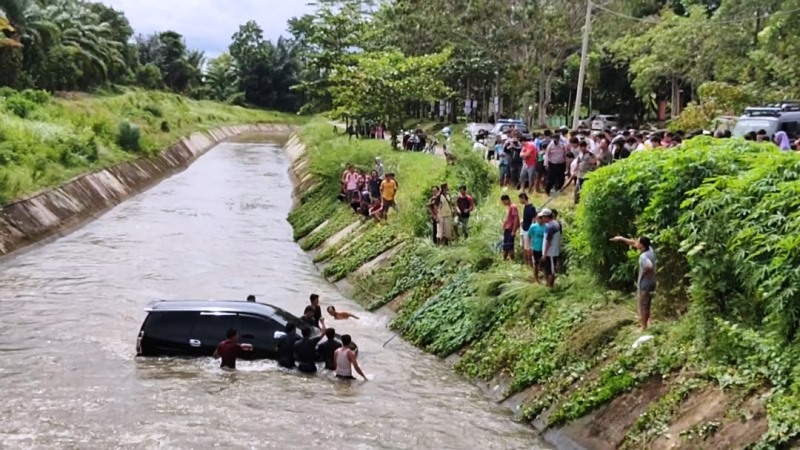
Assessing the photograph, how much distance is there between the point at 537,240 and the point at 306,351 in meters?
4.96

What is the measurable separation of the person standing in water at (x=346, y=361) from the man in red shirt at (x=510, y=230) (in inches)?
190

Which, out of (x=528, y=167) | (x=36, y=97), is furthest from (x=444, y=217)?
(x=36, y=97)

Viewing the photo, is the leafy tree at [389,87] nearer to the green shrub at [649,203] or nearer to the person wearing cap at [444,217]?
the person wearing cap at [444,217]

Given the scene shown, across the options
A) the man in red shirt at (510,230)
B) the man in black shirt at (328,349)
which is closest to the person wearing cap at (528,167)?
the man in red shirt at (510,230)

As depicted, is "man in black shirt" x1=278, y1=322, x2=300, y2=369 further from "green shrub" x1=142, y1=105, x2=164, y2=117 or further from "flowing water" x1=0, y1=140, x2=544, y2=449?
"green shrub" x1=142, y1=105, x2=164, y2=117

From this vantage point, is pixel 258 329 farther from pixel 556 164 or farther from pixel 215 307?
pixel 556 164

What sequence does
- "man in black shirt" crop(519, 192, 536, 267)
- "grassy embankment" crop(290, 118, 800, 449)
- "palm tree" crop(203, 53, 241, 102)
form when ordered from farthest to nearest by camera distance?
"palm tree" crop(203, 53, 241, 102), "man in black shirt" crop(519, 192, 536, 267), "grassy embankment" crop(290, 118, 800, 449)

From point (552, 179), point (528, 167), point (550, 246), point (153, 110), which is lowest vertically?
point (550, 246)

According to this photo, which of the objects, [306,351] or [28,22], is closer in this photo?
[306,351]

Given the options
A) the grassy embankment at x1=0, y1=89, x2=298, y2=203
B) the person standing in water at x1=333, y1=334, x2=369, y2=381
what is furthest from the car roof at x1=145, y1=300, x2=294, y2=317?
the grassy embankment at x1=0, y1=89, x2=298, y2=203

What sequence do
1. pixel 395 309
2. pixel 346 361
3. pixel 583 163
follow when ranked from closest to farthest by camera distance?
1. pixel 346 361
2. pixel 395 309
3. pixel 583 163

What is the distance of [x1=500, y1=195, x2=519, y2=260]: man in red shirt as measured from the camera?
1914 cm

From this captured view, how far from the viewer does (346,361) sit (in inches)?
640

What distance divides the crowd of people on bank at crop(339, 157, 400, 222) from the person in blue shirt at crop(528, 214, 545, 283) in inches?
413
